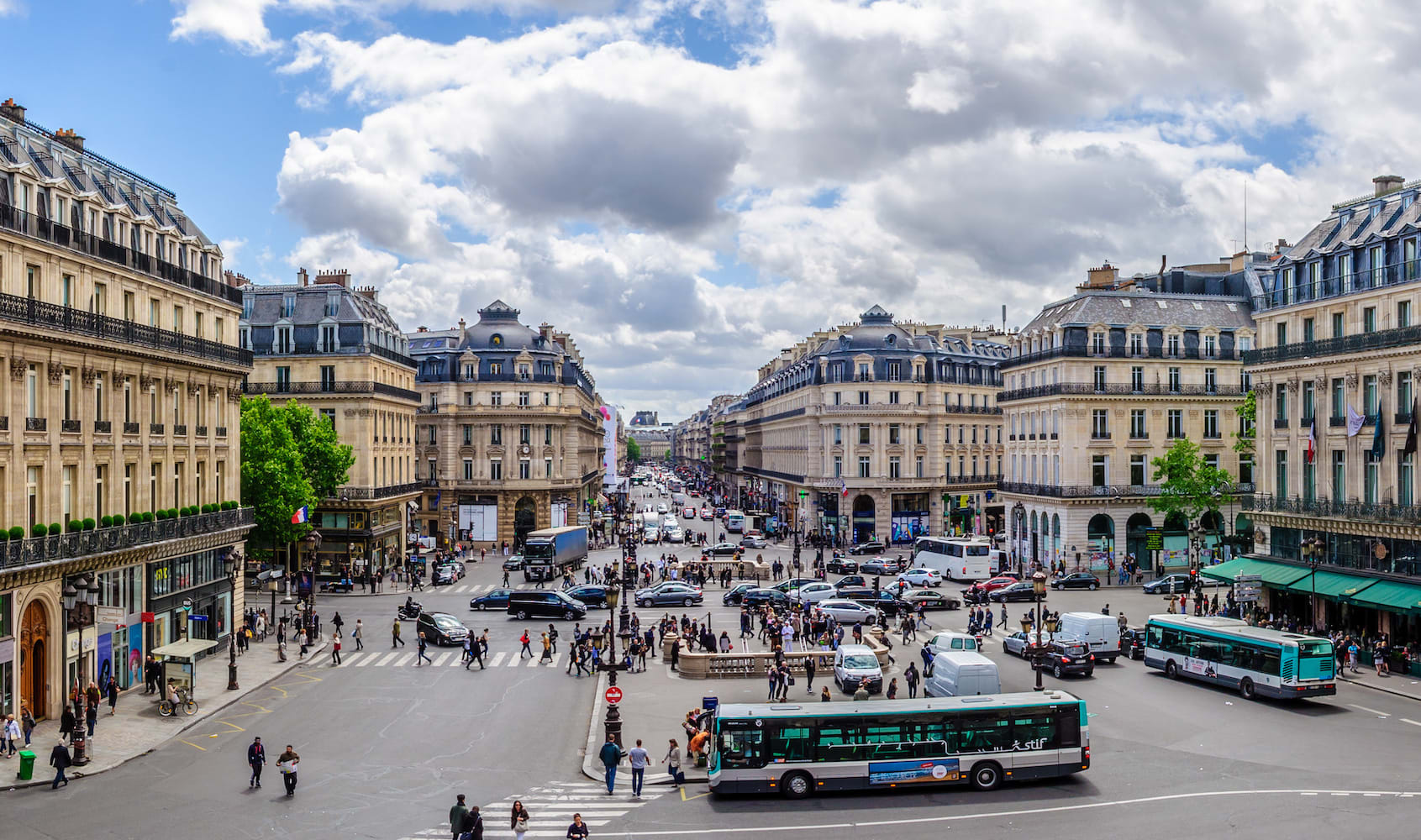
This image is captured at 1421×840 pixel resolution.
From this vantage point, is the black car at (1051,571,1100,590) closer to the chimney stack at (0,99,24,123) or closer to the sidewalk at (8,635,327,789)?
the sidewalk at (8,635,327,789)

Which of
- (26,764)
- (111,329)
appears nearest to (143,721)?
(26,764)

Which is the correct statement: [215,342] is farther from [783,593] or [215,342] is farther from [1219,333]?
[1219,333]

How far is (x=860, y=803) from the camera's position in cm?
2553

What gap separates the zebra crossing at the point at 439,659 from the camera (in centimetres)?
4284

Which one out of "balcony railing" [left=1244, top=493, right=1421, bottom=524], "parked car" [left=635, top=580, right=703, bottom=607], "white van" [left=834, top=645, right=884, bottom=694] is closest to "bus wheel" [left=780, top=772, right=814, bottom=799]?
"white van" [left=834, top=645, right=884, bottom=694]

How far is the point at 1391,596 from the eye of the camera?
132 feet

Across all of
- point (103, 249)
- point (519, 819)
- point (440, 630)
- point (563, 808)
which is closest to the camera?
point (519, 819)

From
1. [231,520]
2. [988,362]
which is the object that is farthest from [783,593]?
[988,362]

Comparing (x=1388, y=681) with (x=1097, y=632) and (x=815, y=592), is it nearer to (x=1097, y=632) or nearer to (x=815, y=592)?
(x=1097, y=632)

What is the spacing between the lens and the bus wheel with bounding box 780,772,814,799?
84.7 ft

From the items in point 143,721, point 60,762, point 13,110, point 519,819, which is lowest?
point 143,721

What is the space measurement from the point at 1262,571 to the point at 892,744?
29642 millimetres

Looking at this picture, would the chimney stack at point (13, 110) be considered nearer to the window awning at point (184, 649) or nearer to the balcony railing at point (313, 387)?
the window awning at point (184, 649)

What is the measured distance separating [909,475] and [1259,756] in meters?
62.7
